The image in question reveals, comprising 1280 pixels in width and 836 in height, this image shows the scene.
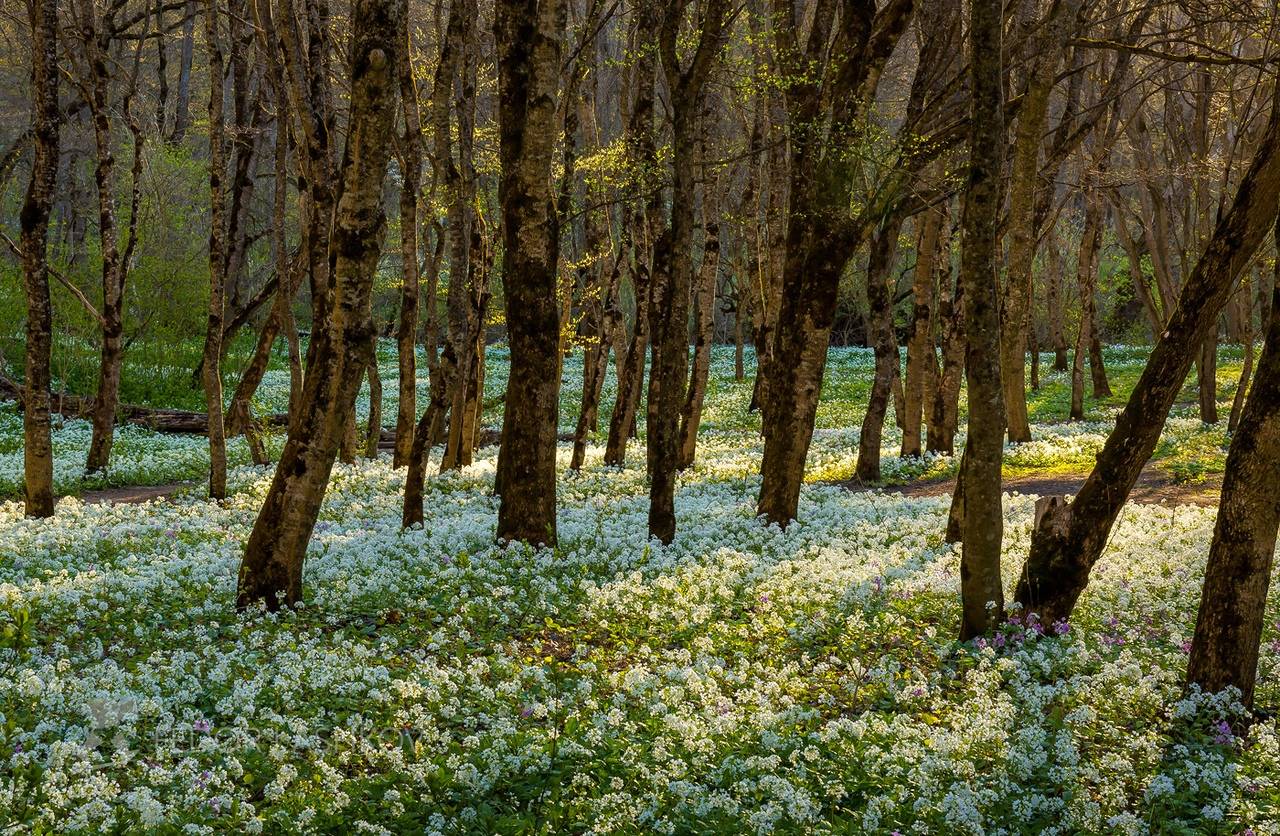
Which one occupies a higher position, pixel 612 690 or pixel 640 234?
pixel 640 234

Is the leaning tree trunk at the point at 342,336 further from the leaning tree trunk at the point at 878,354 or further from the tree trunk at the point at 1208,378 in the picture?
the tree trunk at the point at 1208,378

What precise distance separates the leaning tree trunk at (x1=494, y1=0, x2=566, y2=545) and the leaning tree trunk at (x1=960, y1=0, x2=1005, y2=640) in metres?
5.23

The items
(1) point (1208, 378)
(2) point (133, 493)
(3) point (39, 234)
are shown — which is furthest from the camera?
(1) point (1208, 378)

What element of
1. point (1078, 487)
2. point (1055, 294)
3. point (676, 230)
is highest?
point (1055, 294)

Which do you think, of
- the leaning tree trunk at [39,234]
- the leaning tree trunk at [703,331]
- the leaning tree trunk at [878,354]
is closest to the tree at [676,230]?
the leaning tree trunk at [878,354]

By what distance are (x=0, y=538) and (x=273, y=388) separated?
30795 millimetres

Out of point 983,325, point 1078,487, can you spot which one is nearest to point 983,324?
point 983,325

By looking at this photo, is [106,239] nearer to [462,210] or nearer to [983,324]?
[462,210]

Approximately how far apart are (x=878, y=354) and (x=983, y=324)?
11.9 metres

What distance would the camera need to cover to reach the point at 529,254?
1155 cm

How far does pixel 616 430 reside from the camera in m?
22.4

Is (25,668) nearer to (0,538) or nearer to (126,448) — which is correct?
(0,538)

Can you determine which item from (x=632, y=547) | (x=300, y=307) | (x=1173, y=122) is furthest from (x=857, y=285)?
(x=632, y=547)

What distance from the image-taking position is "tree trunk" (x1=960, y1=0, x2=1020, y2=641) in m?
7.75
